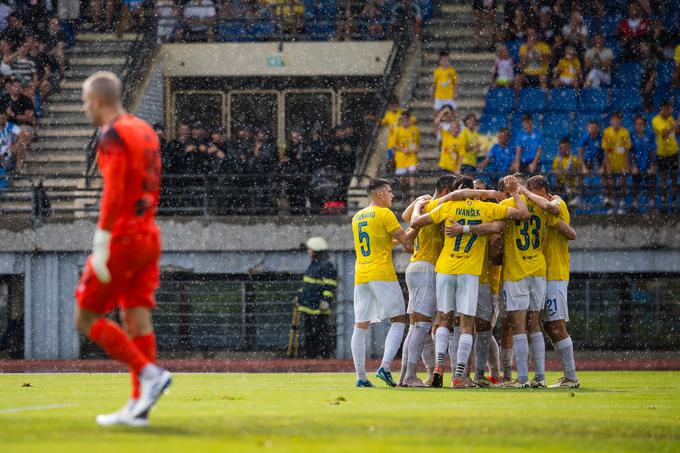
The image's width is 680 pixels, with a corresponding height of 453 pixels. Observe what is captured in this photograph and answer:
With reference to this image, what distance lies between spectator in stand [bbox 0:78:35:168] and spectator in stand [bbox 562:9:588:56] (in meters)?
11.5

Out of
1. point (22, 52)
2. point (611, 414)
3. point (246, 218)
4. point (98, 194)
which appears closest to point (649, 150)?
point (246, 218)

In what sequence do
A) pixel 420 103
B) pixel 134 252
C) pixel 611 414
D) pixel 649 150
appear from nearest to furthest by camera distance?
pixel 134 252
pixel 611 414
pixel 649 150
pixel 420 103

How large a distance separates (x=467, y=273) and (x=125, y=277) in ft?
20.2

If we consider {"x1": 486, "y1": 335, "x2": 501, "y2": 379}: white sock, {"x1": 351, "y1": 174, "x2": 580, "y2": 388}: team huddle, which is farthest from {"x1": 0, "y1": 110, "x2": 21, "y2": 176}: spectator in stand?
{"x1": 486, "y1": 335, "x2": 501, "y2": 379}: white sock

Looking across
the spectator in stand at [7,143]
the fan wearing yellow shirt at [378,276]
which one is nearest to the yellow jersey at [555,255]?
the fan wearing yellow shirt at [378,276]

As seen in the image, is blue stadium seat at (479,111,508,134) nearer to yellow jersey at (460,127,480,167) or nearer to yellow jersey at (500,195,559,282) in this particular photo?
yellow jersey at (460,127,480,167)

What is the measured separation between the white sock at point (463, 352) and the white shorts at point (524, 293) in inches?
23.9

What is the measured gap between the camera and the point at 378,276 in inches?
582

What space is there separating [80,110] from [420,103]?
7586 mm

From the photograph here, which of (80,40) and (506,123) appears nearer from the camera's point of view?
(506,123)

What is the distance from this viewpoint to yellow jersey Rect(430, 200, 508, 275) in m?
Result: 14.2

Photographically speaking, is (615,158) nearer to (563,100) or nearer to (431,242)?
(563,100)

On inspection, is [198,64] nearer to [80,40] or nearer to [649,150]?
[80,40]

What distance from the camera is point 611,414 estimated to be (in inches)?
416
